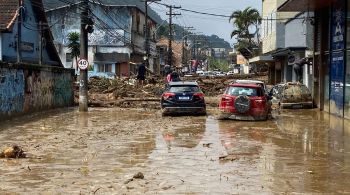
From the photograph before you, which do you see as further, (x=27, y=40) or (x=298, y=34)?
(x=27, y=40)

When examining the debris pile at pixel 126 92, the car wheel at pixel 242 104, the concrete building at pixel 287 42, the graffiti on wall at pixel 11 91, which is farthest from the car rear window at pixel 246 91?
the concrete building at pixel 287 42

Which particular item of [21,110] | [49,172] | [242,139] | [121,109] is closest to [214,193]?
[49,172]

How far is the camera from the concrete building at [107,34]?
62.0 m

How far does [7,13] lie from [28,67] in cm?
1024

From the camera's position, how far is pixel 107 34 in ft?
204

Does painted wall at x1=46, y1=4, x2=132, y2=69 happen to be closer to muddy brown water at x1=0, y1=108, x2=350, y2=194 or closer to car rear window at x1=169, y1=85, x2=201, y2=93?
car rear window at x1=169, y1=85, x2=201, y2=93

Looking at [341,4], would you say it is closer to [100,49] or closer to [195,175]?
[195,175]

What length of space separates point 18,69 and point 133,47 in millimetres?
40703

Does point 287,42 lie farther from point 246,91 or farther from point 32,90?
point 32,90

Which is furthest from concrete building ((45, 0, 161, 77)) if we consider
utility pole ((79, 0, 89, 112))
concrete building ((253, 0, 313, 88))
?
utility pole ((79, 0, 89, 112))

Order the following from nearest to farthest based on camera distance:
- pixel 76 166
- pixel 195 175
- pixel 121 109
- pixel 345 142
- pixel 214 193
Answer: pixel 214 193
pixel 195 175
pixel 76 166
pixel 345 142
pixel 121 109

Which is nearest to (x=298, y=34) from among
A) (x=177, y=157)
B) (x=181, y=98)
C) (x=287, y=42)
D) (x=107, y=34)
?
(x=287, y=42)

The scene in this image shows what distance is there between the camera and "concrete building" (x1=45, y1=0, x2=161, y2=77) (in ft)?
203

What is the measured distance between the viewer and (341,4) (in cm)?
2409
